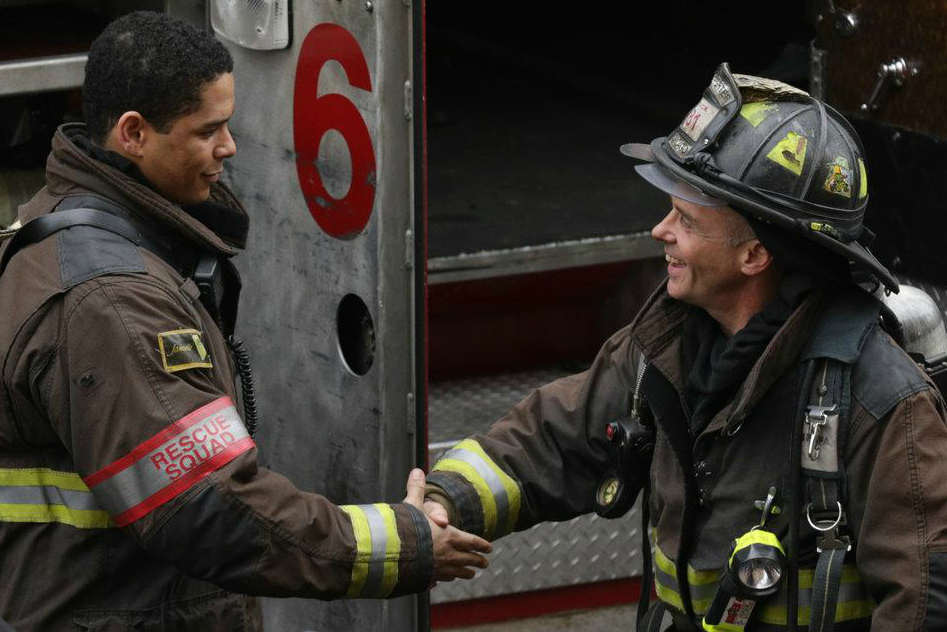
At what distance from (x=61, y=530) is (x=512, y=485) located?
932mm

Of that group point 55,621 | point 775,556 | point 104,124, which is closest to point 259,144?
point 104,124

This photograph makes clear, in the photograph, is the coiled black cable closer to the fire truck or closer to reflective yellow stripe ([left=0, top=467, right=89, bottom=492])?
the fire truck

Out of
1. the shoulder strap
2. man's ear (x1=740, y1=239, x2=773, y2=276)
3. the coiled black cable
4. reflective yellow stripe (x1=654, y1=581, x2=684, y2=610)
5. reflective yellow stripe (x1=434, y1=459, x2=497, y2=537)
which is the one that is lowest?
reflective yellow stripe (x1=654, y1=581, x2=684, y2=610)

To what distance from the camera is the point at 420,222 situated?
3326 millimetres

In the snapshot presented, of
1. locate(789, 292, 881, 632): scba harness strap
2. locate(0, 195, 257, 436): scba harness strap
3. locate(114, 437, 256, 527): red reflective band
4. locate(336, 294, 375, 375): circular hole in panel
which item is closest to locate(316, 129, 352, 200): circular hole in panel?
locate(336, 294, 375, 375): circular hole in panel

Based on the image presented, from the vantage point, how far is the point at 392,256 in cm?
334

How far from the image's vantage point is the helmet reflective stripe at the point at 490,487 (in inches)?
125

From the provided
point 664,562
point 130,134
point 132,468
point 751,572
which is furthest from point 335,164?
point 751,572

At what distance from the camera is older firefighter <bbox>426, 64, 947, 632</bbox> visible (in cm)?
257

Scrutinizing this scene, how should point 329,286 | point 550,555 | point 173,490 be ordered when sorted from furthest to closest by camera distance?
point 550,555 → point 329,286 → point 173,490

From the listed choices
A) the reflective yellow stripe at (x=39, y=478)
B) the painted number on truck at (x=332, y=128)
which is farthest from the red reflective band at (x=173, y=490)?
the painted number on truck at (x=332, y=128)

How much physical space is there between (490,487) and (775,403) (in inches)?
27.2

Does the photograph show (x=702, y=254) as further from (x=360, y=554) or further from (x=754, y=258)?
(x=360, y=554)

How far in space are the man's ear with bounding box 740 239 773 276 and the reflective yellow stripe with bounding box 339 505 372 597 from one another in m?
0.88
